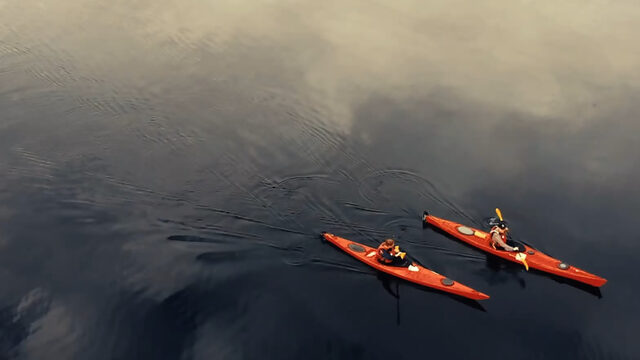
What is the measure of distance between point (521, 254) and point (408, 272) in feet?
24.5

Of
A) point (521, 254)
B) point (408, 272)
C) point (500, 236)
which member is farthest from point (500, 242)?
point (408, 272)

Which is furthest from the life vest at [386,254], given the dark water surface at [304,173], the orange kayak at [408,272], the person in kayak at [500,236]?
the person in kayak at [500,236]

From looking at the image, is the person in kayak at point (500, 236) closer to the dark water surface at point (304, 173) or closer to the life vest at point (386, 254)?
the dark water surface at point (304, 173)

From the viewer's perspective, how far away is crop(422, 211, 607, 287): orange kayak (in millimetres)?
31281

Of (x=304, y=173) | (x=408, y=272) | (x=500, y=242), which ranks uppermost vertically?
(x=304, y=173)

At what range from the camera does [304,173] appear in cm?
3891

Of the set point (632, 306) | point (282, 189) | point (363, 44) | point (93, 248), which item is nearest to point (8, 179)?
point (93, 248)

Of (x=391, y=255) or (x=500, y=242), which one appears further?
(x=500, y=242)

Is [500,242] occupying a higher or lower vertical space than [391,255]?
higher

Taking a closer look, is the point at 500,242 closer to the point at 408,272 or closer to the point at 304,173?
the point at 408,272

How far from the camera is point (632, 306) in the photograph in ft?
100

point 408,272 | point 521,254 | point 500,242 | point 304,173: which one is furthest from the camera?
point 304,173

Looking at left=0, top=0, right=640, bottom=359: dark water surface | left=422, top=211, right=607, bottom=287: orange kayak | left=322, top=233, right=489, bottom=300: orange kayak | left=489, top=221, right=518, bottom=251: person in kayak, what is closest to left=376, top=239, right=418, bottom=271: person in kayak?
left=322, top=233, right=489, bottom=300: orange kayak

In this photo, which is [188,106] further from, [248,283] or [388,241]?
[388,241]
